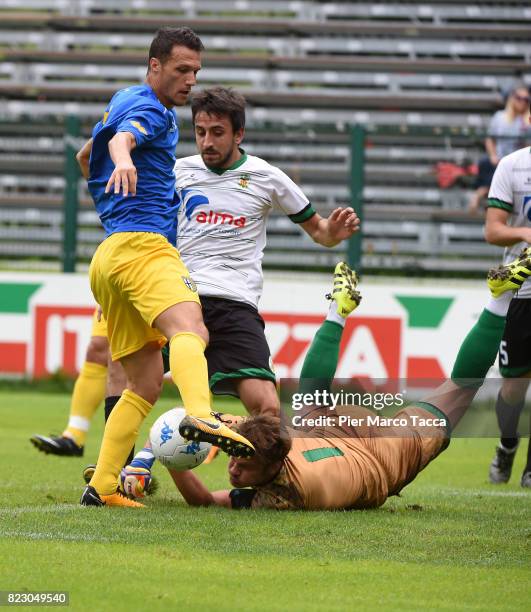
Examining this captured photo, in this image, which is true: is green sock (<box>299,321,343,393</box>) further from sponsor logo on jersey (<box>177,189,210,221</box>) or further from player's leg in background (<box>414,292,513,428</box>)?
sponsor logo on jersey (<box>177,189,210,221</box>)

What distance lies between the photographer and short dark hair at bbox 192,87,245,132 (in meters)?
6.72

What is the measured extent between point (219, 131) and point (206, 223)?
53 cm

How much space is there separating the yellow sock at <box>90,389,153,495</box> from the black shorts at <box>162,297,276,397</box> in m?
0.77

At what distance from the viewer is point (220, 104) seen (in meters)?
6.71

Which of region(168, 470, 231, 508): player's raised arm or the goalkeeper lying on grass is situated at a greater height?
the goalkeeper lying on grass

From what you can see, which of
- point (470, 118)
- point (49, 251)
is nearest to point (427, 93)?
point (470, 118)

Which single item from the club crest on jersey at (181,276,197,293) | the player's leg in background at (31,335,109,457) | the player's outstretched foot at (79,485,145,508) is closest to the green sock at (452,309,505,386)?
the club crest on jersey at (181,276,197,293)

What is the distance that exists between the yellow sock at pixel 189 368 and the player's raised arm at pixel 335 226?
141 cm

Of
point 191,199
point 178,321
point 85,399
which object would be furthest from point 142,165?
point 85,399

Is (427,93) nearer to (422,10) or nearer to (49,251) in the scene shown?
(422,10)

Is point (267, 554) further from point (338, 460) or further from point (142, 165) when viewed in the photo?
point (142, 165)

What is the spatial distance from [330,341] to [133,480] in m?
1.37

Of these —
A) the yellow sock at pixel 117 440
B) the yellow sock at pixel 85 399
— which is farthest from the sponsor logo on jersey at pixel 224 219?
the yellow sock at pixel 85 399

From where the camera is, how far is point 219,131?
6.84m
